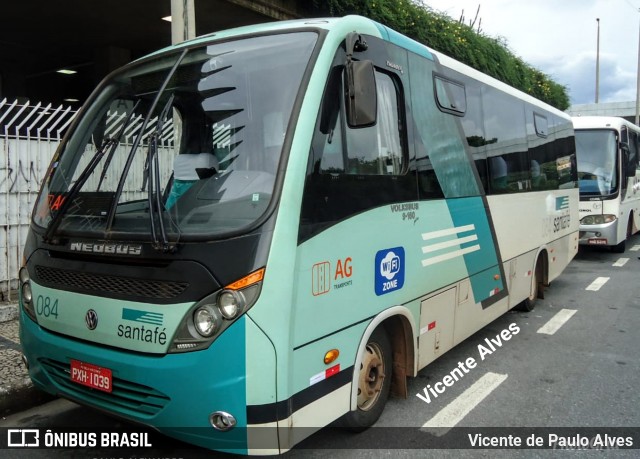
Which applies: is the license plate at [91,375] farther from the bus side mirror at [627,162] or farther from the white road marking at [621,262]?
the bus side mirror at [627,162]

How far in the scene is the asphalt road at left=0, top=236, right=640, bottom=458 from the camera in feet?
11.6

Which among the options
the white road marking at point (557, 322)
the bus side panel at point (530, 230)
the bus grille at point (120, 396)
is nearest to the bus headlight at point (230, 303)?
the bus grille at point (120, 396)

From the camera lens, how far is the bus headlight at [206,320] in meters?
2.62

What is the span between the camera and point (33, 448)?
3.51 metres

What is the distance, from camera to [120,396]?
289cm

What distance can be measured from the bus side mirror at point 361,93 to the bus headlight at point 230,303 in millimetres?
1262

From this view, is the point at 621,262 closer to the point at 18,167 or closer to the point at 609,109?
the point at 18,167

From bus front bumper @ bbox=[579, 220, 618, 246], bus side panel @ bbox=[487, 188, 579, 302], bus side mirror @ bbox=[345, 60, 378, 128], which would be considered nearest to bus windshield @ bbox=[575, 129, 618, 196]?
bus front bumper @ bbox=[579, 220, 618, 246]

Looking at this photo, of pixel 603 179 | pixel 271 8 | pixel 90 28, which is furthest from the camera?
pixel 603 179

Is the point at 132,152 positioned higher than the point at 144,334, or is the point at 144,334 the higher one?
the point at 132,152

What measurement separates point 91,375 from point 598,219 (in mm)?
11543

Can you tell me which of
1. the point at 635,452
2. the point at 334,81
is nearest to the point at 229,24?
the point at 334,81

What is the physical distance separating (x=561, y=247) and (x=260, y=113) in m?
6.68

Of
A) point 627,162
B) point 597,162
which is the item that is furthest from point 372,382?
point 627,162
